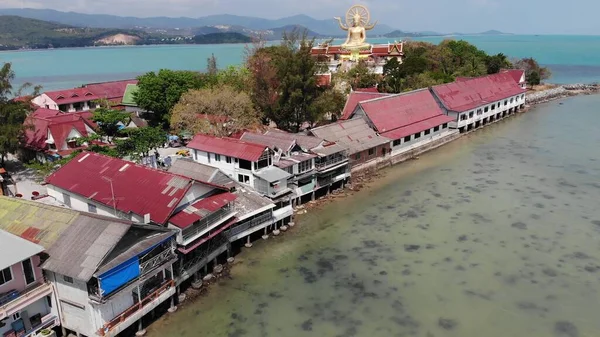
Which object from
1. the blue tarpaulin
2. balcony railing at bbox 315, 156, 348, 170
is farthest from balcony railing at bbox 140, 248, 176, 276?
balcony railing at bbox 315, 156, 348, 170

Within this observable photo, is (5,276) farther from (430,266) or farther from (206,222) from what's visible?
(430,266)

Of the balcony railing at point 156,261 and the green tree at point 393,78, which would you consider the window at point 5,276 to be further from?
the green tree at point 393,78

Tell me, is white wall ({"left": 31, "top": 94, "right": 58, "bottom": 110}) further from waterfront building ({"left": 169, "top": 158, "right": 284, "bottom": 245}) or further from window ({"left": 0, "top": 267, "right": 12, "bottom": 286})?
window ({"left": 0, "top": 267, "right": 12, "bottom": 286})

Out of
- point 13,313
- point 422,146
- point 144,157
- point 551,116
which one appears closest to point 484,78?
point 551,116

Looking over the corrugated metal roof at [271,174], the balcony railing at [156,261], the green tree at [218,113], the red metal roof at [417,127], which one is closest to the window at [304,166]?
the corrugated metal roof at [271,174]

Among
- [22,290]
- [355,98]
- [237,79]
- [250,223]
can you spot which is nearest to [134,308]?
[22,290]
